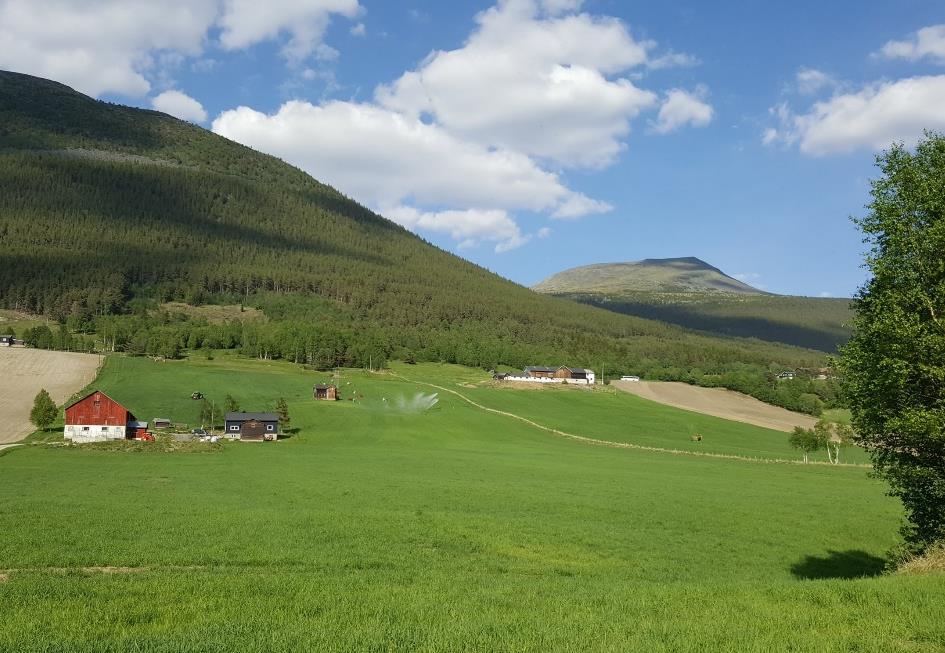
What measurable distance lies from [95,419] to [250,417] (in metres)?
19.2

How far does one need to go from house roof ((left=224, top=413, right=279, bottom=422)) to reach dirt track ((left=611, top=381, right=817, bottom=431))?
3273 inches

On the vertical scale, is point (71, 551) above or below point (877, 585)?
below

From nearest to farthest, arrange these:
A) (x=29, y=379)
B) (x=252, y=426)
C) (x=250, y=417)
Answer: (x=252, y=426), (x=250, y=417), (x=29, y=379)

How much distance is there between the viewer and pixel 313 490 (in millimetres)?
40812

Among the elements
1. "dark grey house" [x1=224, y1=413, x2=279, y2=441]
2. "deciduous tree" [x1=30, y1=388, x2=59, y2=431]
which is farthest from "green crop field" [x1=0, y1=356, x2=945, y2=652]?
"dark grey house" [x1=224, y1=413, x2=279, y2=441]

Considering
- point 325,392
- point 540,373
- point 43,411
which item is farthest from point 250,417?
point 540,373

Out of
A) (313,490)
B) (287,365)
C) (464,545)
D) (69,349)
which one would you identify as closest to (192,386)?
(287,365)

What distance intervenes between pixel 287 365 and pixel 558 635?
6091 inches

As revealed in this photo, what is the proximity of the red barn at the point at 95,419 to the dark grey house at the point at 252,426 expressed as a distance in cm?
1326

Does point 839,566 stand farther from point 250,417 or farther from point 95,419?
point 95,419

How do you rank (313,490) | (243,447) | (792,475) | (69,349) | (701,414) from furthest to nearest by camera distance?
(69,349), (701,414), (243,447), (792,475), (313,490)

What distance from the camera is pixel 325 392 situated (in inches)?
4621

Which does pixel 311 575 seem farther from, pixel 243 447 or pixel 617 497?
pixel 243 447

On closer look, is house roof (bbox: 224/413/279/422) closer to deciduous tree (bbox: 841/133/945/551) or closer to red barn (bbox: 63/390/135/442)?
red barn (bbox: 63/390/135/442)
